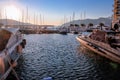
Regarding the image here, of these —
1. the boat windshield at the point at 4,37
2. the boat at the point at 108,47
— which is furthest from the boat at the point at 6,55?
the boat at the point at 108,47

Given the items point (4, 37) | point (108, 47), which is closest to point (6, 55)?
point (4, 37)

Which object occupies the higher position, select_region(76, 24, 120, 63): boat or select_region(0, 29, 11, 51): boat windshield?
select_region(0, 29, 11, 51): boat windshield

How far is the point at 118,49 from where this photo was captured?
2478 centimetres

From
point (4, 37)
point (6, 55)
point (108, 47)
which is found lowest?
point (108, 47)

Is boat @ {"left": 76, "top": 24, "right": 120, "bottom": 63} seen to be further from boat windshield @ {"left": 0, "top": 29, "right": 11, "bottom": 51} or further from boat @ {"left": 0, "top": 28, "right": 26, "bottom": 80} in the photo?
boat windshield @ {"left": 0, "top": 29, "right": 11, "bottom": 51}

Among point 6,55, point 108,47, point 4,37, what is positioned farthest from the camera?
point 108,47

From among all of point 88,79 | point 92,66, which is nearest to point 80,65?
point 92,66

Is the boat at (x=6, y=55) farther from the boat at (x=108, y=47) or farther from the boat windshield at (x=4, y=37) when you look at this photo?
the boat at (x=108, y=47)

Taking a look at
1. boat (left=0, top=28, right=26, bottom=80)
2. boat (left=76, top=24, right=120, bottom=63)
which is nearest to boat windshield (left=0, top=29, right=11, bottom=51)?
boat (left=0, top=28, right=26, bottom=80)

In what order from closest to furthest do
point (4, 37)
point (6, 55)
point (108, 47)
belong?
point (6, 55)
point (4, 37)
point (108, 47)

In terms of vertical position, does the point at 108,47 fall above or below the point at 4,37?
below

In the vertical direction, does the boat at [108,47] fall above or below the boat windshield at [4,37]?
below

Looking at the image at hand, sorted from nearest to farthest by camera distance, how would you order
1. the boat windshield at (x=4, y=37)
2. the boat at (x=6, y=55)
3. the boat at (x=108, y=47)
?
the boat at (x=6, y=55) < the boat windshield at (x=4, y=37) < the boat at (x=108, y=47)

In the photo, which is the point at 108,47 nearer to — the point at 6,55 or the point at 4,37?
the point at 4,37
